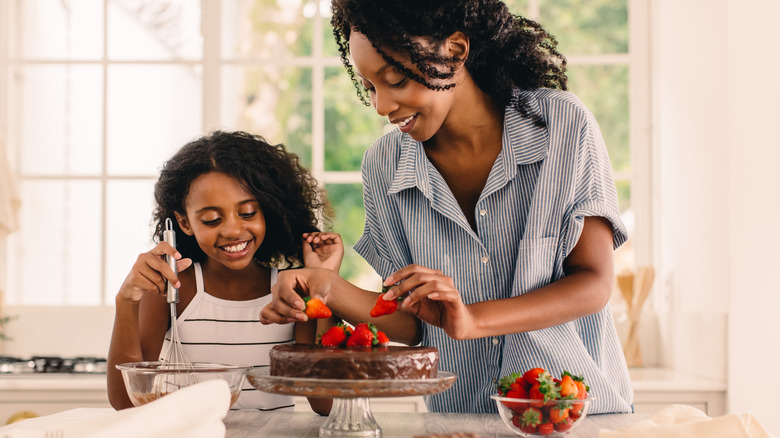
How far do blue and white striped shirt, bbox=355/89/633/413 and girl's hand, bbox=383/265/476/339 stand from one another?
0.74 feet

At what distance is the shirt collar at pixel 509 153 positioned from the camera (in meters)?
1.40

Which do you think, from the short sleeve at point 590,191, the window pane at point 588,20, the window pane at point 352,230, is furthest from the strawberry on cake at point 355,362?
the window pane at point 588,20

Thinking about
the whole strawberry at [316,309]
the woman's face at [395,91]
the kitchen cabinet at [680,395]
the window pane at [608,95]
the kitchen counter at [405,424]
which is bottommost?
the kitchen cabinet at [680,395]

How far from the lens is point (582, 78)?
3.63 metres

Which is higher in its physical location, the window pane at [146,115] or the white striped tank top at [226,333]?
the window pane at [146,115]

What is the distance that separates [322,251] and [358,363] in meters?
0.53

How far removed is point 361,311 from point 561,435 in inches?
18.2

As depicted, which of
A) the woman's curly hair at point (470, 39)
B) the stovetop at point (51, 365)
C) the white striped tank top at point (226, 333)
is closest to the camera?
the woman's curly hair at point (470, 39)

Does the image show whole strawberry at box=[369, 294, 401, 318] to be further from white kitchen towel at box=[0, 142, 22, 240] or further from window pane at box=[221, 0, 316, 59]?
white kitchen towel at box=[0, 142, 22, 240]

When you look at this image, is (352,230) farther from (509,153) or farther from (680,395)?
(509,153)

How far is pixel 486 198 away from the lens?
55.8 inches

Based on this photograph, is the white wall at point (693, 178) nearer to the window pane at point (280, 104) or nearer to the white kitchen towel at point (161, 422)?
the window pane at point (280, 104)

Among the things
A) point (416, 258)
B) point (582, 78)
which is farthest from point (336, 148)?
point (416, 258)

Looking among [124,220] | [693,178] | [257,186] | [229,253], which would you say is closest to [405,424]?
[229,253]
